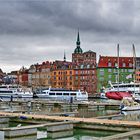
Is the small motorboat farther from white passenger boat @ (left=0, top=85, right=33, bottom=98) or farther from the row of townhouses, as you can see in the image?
the row of townhouses

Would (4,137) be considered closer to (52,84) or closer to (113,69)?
(113,69)

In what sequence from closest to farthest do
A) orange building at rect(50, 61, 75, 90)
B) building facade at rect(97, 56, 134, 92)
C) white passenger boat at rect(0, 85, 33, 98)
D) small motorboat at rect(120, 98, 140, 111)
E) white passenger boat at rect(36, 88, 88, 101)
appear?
1. small motorboat at rect(120, 98, 140, 111)
2. white passenger boat at rect(36, 88, 88, 101)
3. white passenger boat at rect(0, 85, 33, 98)
4. building facade at rect(97, 56, 134, 92)
5. orange building at rect(50, 61, 75, 90)

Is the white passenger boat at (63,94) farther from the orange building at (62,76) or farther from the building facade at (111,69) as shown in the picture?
the orange building at (62,76)

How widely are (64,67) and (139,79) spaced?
123 feet

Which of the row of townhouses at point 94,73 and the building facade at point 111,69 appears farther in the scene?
the row of townhouses at point 94,73

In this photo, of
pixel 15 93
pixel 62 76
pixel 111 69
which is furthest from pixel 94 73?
pixel 15 93

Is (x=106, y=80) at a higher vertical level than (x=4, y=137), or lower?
higher

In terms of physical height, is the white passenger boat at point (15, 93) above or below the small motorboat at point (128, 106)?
above

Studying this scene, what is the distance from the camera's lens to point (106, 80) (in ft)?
532

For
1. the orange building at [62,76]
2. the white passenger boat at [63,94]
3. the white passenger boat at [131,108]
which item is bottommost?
the white passenger boat at [131,108]

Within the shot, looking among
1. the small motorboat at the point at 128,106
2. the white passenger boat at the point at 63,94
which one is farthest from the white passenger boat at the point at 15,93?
the small motorboat at the point at 128,106

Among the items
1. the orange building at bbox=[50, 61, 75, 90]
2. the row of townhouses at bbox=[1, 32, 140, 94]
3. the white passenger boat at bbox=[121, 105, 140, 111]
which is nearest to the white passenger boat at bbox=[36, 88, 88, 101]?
the row of townhouses at bbox=[1, 32, 140, 94]

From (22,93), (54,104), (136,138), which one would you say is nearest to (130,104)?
(54,104)

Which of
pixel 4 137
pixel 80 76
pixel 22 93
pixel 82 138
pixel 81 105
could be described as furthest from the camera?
pixel 80 76
